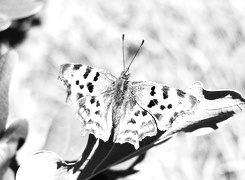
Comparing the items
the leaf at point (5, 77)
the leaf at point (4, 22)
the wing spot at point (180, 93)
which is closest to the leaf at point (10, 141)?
the leaf at point (5, 77)

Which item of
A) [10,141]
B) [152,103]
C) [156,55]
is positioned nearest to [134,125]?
[152,103]

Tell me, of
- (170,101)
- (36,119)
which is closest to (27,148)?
(36,119)

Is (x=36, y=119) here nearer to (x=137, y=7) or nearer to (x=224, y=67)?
(x=137, y=7)

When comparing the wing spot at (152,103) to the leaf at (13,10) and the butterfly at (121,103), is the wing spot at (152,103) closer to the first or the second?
the butterfly at (121,103)

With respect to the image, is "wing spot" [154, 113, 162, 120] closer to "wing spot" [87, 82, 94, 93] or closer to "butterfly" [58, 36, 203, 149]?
"butterfly" [58, 36, 203, 149]

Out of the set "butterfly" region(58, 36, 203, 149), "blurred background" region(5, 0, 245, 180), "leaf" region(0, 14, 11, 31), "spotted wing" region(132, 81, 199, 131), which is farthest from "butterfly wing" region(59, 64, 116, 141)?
"blurred background" region(5, 0, 245, 180)

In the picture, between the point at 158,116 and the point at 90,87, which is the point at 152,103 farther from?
the point at 90,87
